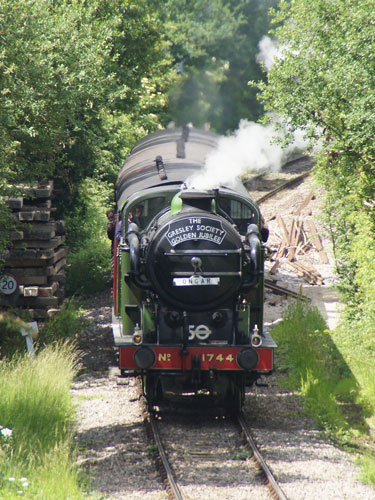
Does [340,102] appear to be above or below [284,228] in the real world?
above

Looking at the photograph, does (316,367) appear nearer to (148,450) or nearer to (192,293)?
(192,293)

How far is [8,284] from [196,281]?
12.8ft

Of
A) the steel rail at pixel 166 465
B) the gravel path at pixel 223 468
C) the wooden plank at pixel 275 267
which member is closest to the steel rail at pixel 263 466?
the gravel path at pixel 223 468

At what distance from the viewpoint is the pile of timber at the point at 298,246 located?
17.0m

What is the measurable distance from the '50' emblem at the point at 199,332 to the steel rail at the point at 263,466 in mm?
1236

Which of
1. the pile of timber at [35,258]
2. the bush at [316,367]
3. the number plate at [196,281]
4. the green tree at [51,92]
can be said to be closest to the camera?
the number plate at [196,281]

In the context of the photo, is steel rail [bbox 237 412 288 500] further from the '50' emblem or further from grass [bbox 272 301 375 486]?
the '50' emblem

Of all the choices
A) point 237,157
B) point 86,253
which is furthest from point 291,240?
point 237,157

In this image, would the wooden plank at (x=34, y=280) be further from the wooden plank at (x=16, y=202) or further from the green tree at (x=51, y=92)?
the green tree at (x=51, y=92)

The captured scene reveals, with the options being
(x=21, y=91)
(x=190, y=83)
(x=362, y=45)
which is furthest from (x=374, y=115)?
(x=190, y=83)

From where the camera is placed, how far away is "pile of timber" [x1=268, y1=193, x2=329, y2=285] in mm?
16995

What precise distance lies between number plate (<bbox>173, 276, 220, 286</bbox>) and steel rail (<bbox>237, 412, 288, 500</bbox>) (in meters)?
1.87

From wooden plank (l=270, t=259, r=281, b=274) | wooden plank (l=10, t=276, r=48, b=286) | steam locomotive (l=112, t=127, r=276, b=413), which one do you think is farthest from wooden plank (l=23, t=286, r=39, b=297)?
wooden plank (l=270, t=259, r=281, b=274)

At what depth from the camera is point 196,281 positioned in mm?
7422
